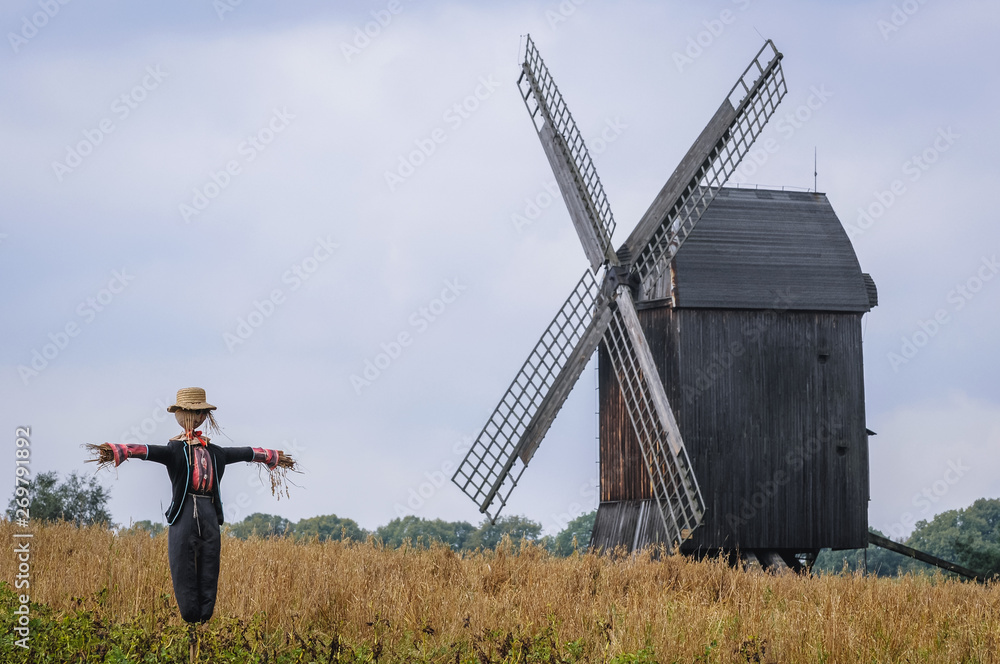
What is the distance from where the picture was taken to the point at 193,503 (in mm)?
8586

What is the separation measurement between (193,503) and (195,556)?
16.6 inches

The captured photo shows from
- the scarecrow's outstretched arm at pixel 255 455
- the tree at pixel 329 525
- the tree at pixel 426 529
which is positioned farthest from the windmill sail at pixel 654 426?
the tree at pixel 426 529

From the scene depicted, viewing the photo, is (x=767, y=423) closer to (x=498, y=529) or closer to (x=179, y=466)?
(x=179, y=466)

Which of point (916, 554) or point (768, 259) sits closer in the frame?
point (768, 259)

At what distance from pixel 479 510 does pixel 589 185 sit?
651 cm

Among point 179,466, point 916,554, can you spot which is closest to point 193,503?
point 179,466

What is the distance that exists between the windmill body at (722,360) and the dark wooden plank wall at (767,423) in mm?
26

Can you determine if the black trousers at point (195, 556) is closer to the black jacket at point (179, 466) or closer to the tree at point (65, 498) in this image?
the black jacket at point (179, 466)

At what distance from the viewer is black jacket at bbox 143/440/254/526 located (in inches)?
334

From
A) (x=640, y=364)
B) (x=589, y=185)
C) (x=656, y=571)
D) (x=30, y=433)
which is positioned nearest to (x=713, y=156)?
(x=589, y=185)

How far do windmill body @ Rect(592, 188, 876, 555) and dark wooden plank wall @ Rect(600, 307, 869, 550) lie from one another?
0.02 metres

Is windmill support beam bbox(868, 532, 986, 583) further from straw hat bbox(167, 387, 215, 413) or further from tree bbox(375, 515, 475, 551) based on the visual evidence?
tree bbox(375, 515, 475, 551)

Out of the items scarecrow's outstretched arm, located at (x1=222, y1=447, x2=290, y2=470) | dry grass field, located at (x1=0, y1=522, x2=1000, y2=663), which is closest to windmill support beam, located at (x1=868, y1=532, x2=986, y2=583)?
dry grass field, located at (x1=0, y1=522, x2=1000, y2=663)

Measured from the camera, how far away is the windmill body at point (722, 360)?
19.2 meters
